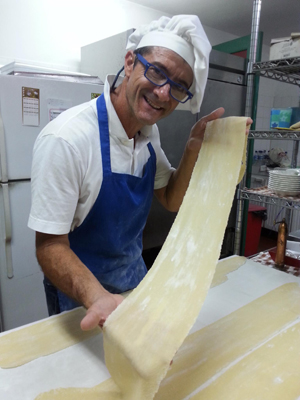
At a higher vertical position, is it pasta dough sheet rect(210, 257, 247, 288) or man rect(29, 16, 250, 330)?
man rect(29, 16, 250, 330)

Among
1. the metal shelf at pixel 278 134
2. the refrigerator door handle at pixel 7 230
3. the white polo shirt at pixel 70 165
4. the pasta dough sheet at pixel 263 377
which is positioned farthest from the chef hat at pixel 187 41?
the refrigerator door handle at pixel 7 230

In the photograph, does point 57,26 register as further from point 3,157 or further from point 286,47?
point 286,47

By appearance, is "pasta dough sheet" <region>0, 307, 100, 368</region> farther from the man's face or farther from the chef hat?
the chef hat

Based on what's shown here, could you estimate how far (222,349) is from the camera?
0.89 metres

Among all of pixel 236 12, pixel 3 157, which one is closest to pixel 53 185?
pixel 3 157

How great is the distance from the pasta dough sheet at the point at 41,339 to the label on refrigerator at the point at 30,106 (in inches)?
49.6

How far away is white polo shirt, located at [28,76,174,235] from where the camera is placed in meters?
0.91

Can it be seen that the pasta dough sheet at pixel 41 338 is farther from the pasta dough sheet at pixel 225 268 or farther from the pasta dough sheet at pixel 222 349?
the pasta dough sheet at pixel 225 268

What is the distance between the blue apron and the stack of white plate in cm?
74

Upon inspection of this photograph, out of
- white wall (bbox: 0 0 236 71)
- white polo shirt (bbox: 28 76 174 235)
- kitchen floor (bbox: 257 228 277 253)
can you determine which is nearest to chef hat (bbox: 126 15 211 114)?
white polo shirt (bbox: 28 76 174 235)

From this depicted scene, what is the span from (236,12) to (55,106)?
7.48 feet

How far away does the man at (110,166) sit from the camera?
2.99 feet

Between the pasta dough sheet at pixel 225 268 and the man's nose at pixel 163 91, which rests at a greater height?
the man's nose at pixel 163 91

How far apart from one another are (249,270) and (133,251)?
544 millimetres
